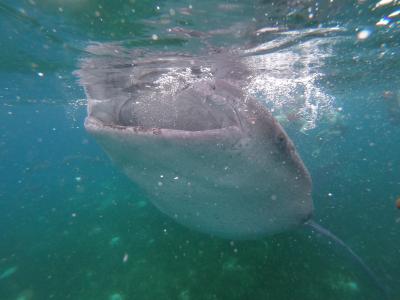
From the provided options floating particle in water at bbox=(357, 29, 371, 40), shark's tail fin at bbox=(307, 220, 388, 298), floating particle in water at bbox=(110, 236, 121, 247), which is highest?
floating particle in water at bbox=(357, 29, 371, 40)

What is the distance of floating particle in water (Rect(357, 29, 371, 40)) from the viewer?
9697mm

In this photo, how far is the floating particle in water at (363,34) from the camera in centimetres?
970

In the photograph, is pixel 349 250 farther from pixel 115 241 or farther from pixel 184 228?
pixel 115 241

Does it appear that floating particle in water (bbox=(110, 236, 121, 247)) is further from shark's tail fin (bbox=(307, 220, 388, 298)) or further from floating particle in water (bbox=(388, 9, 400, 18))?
floating particle in water (bbox=(388, 9, 400, 18))

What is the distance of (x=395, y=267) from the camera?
7.65m

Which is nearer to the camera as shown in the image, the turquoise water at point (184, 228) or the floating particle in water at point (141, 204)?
the turquoise water at point (184, 228)

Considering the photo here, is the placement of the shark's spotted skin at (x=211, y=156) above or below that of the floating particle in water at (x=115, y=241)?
above

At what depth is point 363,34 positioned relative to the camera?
1008 cm

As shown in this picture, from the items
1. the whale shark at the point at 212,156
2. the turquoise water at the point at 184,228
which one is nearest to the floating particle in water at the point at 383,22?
the turquoise water at the point at 184,228

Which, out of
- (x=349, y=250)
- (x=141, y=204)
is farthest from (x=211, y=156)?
(x=141, y=204)

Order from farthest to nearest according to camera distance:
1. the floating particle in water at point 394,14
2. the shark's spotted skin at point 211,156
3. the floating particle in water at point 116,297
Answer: the floating particle in water at point 394,14
the floating particle in water at point 116,297
the shark's spotted skin at point 211,156

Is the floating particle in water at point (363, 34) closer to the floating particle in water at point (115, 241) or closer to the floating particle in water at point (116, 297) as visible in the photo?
the floating particle in water at point (115, 241)

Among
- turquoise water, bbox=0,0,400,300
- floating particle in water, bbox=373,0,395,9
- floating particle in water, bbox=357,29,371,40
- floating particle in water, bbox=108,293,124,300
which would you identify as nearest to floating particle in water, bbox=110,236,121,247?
turquoise water, bbox=0,0,400,300

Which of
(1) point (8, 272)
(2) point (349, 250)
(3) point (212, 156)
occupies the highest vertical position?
(3) point (212, 156)
